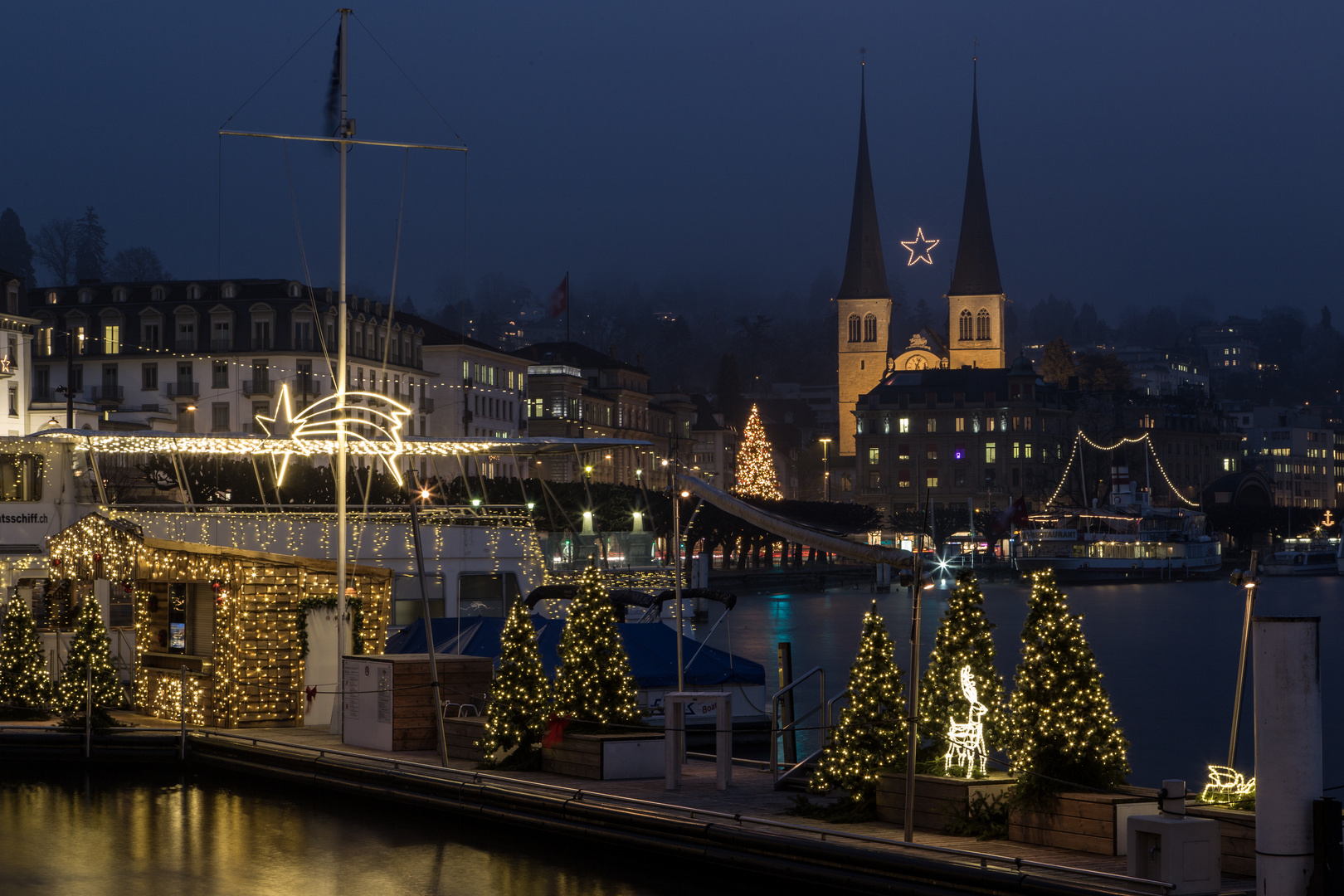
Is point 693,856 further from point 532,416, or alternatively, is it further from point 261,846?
point 532,416

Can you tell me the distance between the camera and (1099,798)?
1330cm

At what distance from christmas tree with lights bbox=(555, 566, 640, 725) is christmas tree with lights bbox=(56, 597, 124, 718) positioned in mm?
8165

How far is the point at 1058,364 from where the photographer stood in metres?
193

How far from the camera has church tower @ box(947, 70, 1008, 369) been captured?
558ft

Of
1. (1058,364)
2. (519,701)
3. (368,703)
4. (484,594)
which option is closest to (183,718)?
(368,703)

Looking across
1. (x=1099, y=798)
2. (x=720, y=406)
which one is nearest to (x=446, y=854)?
(x=1099, y=798)

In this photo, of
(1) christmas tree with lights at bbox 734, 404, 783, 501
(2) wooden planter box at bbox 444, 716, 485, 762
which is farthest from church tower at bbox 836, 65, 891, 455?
(2) wooden planter box at bbox 444, 716, 485, 762

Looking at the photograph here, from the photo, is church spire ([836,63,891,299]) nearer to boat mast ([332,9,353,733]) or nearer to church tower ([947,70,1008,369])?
church tower ([947,70,1008,369])

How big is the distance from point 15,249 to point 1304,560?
119645mm

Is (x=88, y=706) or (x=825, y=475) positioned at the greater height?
(x=825, y=475)

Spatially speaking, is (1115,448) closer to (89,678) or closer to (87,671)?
(87,671)

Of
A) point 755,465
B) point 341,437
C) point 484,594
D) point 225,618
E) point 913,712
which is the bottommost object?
point 913,712

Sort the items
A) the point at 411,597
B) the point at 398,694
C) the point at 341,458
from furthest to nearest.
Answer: the point at 411,597 → the point at 341,458 → the point at 398,694

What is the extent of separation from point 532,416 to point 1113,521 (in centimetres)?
4959
